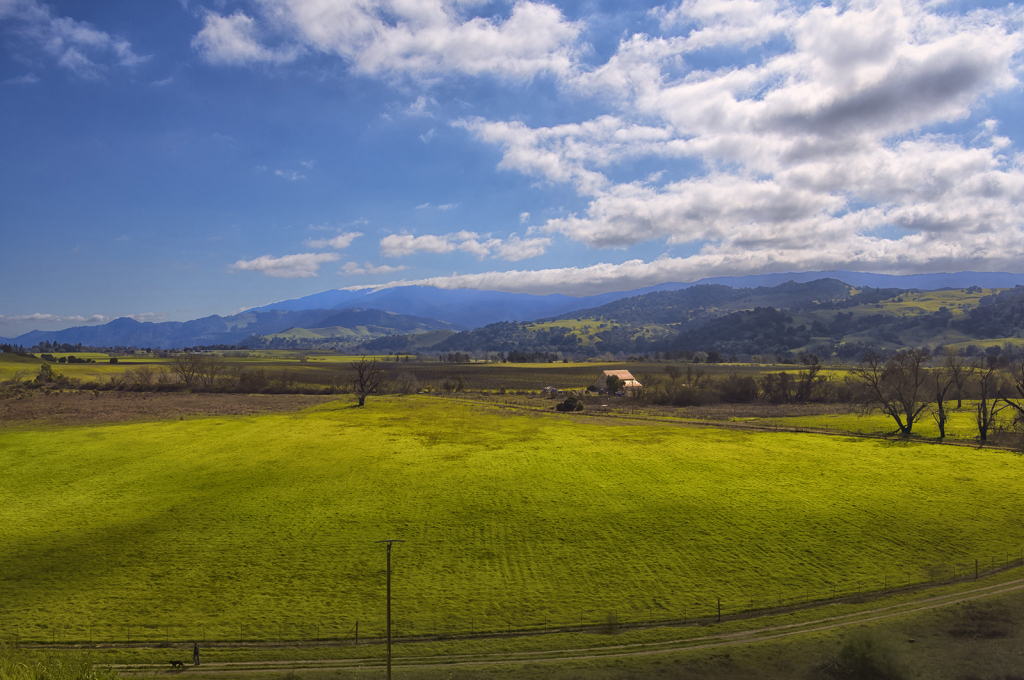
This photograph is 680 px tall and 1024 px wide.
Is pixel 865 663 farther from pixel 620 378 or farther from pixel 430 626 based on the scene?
pixel 620 378

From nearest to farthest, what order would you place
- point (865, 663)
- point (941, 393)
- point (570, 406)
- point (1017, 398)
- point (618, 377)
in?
point (865, 663), point (941, 393), point (1017, 398), point (570, 406), point (618, 377)

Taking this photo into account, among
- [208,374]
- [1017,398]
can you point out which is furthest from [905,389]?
[208,374]

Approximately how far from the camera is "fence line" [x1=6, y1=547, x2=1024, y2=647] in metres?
21.7

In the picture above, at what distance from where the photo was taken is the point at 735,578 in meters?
26.8

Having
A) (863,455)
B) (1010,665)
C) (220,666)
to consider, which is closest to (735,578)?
(1010,665)

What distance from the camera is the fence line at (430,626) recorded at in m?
21.7

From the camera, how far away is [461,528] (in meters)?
32.9

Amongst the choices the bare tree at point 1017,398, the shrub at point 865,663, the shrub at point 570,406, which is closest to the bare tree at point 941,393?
the bare tree at point 1017,398

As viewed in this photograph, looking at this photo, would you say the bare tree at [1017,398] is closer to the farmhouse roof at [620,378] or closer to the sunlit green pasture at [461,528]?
the sunlit green pasture at [461,528]

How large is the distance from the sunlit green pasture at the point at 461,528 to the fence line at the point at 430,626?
6.1 inches

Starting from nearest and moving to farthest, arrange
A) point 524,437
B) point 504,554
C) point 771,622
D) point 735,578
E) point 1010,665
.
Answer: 1. point 1010,665
2. point 771,622
3. point 735,578
4. point 504,554
5. point 524,437

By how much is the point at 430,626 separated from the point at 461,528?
992 cm

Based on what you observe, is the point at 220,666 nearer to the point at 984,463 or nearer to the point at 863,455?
the point at 863,455

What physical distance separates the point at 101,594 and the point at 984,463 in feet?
220
